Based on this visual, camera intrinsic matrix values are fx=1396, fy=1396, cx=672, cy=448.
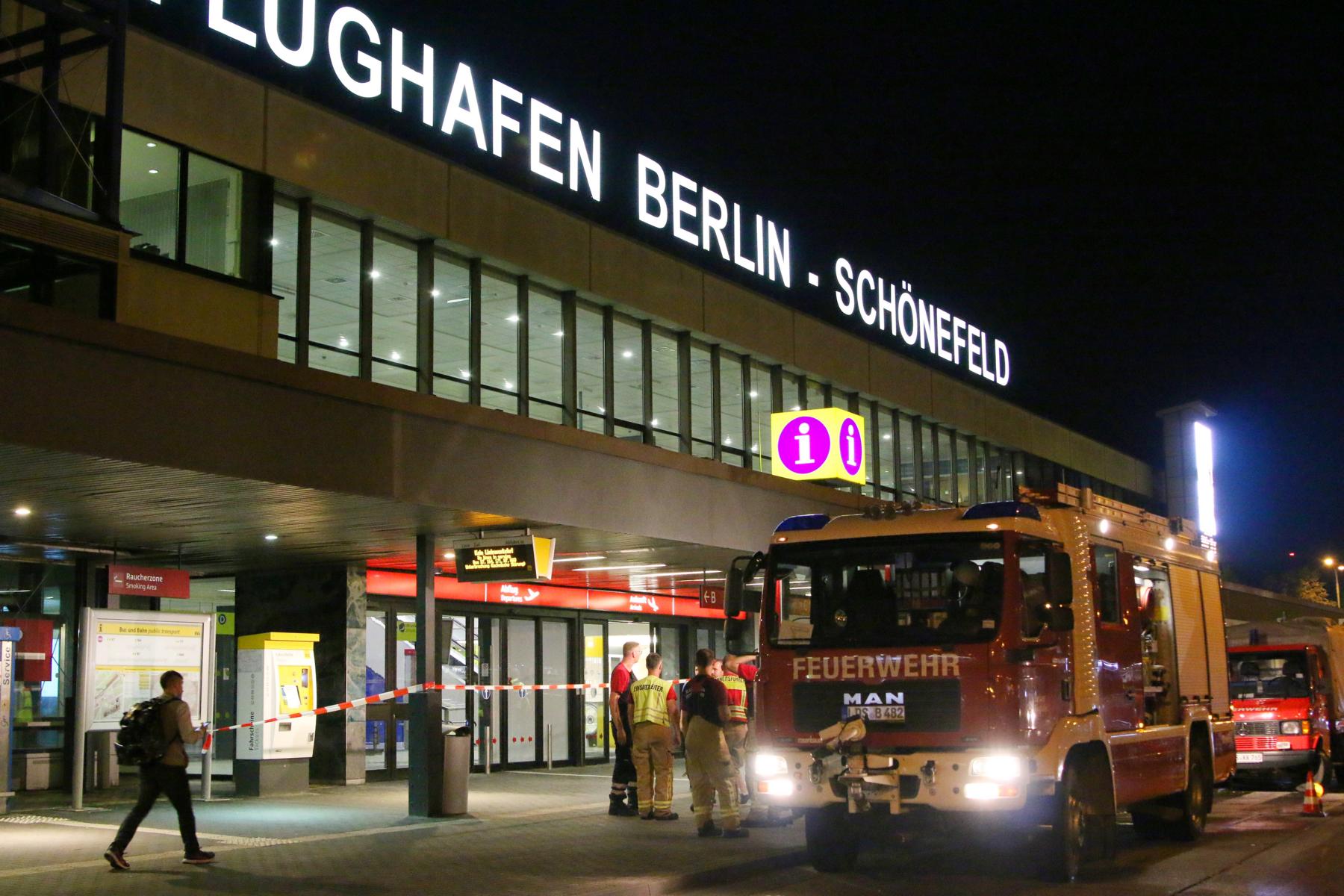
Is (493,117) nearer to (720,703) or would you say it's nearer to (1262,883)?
(720,703)

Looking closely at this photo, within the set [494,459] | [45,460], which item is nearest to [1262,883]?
[494,459]

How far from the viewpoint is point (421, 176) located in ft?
62.2

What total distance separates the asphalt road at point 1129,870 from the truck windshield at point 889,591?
2.00 m

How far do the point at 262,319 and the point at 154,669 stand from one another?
14.9ft

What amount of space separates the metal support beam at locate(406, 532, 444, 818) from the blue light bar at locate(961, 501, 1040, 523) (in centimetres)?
746

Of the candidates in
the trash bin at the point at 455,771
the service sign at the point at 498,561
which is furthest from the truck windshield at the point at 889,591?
the trash bin at the point at 455,771

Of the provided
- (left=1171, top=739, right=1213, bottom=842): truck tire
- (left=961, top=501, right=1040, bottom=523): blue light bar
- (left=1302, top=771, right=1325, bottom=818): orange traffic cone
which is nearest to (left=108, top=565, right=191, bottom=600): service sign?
(left=961, top=501, right=1040, bottom=523): blue light bar

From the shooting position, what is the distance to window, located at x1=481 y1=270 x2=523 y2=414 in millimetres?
20609

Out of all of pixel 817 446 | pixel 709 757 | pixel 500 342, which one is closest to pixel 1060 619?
pixel 709 757

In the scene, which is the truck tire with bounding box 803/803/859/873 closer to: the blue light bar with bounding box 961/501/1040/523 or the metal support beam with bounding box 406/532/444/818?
the blue light bar with bounding box 961/501/1040/523

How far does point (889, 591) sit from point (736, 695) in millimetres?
4326

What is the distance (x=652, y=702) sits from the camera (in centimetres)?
1543

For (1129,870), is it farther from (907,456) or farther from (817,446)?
(907,456)

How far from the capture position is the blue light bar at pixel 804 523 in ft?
40.5
